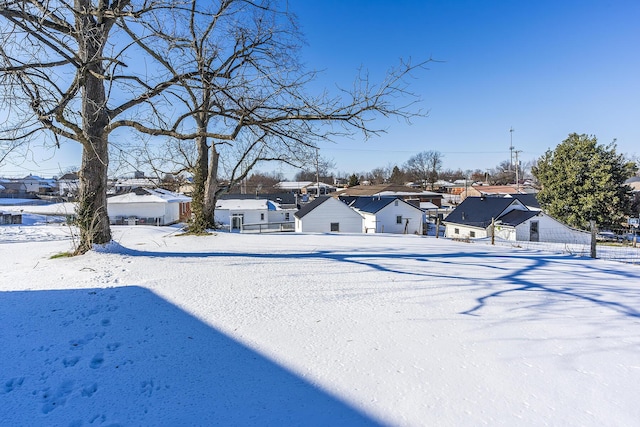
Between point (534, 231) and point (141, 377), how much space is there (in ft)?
80.8

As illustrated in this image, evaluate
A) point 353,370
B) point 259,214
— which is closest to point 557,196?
point 259,214

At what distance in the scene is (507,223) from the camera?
22469 mm

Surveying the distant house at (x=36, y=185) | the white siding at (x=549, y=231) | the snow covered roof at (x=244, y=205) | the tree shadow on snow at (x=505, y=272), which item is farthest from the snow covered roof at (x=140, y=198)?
the distant house at (x=36, y=185)

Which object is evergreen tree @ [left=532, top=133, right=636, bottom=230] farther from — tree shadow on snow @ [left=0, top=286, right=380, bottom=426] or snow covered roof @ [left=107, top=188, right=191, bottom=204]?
snow covered roof @ [left=107, top=188, right=191, bottom=204]

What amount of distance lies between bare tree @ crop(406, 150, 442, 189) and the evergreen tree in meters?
51.8

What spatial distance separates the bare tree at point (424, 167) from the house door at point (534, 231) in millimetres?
53974

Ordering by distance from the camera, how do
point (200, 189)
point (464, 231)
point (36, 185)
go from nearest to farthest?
point (200, 189) < point (464, 231) < point (36, 185)

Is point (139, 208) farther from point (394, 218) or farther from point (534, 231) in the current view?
point (534, 231)

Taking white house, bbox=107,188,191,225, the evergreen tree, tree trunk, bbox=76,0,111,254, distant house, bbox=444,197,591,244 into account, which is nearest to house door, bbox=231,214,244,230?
white house, bbox=107,188,191,225

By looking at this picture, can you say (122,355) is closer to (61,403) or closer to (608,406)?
(61,403)

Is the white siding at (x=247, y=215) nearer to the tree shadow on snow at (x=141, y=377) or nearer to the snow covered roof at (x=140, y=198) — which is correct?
the snow covered roof at (x=140, y=198)

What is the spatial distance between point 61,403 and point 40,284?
2677mm

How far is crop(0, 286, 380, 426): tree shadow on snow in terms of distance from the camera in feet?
5.78

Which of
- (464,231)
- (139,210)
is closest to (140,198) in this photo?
(139,210)
